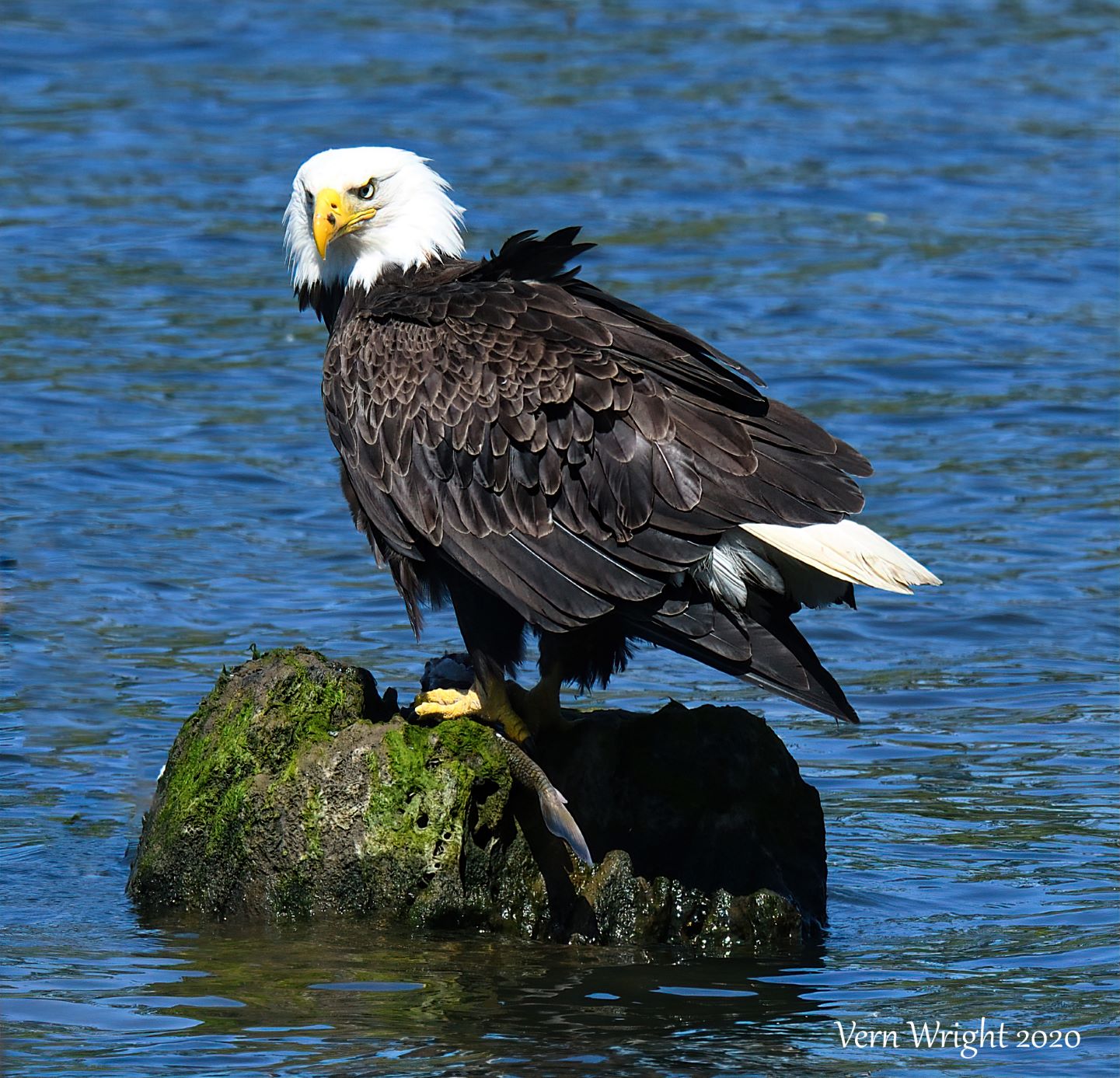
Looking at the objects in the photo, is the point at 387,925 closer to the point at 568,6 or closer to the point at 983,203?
the point at 983,203

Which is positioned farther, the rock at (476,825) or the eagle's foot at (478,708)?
the eagle's foot at (478,708)

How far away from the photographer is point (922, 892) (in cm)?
747

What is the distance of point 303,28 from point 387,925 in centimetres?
1712

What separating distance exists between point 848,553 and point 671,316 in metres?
8.67

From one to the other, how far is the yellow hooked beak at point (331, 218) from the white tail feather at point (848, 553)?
214 centimetres

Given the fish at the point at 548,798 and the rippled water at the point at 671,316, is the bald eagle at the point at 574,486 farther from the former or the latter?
the rippled water at the point at 671,316

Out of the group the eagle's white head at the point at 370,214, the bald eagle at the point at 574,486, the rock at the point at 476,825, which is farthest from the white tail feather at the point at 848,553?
the eagle's white head at the point at 370,214

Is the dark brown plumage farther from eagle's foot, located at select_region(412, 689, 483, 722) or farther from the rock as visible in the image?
the rock

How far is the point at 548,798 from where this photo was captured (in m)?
6.79

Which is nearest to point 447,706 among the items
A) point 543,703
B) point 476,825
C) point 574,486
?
point 543,703

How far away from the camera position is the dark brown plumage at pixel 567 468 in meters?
6.82

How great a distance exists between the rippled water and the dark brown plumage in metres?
1.08

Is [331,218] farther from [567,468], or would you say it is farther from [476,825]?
[476,825]

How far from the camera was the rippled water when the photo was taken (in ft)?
21.1
